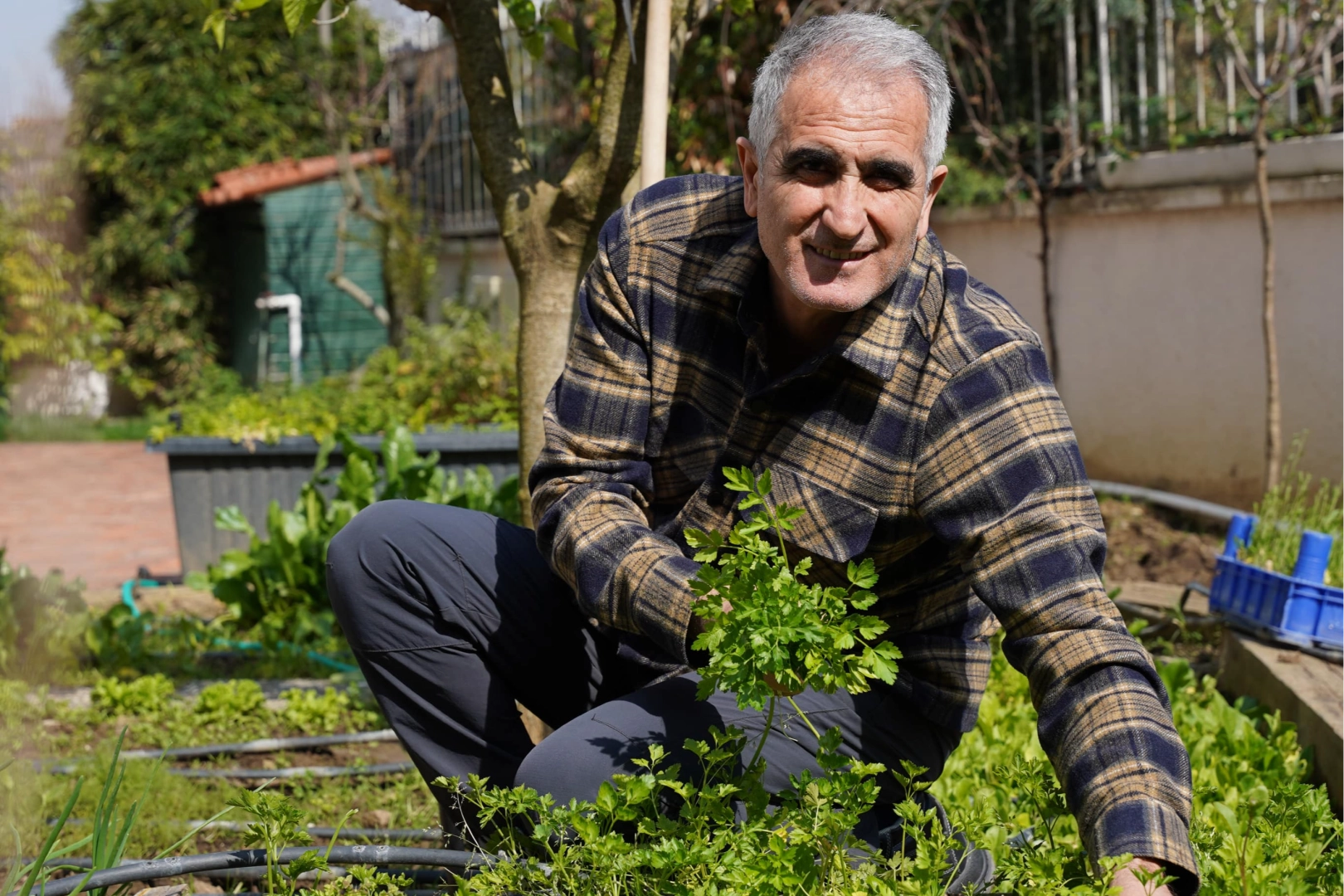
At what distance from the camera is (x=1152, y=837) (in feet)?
4.76

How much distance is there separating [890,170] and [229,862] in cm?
127

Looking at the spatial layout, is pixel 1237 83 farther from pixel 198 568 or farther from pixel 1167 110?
pixel 198 568

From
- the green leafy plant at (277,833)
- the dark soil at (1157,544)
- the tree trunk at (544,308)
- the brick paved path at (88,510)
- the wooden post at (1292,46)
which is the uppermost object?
the wooden post at (1292,46)

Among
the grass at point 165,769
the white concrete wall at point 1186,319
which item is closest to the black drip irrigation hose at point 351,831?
the grass at point 165,769

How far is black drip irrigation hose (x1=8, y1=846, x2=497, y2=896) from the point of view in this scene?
4.74ft

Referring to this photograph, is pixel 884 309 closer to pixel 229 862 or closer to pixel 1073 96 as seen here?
pixel 229 862

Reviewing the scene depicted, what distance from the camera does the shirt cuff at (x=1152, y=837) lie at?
57.1 inches

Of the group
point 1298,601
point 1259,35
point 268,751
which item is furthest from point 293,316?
point 1298,601

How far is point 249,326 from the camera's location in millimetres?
12938

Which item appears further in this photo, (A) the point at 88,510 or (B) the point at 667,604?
(A) the point at 88,510

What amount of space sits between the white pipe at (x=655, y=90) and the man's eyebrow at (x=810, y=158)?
0.98 meters

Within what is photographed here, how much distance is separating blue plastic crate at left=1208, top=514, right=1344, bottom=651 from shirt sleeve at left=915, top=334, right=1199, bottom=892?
1.67 meters

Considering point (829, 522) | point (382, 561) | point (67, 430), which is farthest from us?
point (67, 430)

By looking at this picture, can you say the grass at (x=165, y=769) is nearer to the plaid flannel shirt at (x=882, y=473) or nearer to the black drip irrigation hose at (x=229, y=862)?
the black drip irrigation hose at (x=229, y=862)
